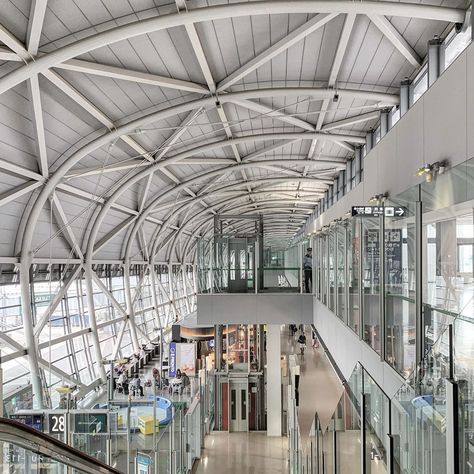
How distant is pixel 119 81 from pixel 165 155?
8201mm

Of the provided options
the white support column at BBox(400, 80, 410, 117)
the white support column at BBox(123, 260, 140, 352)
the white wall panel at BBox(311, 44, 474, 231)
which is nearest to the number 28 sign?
the white wall panel at BBox(311, 44, 474, 231)

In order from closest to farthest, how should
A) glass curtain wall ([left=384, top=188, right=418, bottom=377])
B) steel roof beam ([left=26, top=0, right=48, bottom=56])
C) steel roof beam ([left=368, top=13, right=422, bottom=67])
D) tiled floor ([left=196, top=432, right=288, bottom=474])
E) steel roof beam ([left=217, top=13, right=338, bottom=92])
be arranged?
glass curtain wall ([left=384, top=188, right=418, bottom=377]) < steel roof beam ([left=26, top=0, right=48, bottom=56]) < steel roof beam ([left=368, top=13, right=422, bottom=67]) < steel roof beam ([left=217, top=13, right=338, bottom=92]) < tiled floor ([left=196, top=432, right=288, bottom=474])

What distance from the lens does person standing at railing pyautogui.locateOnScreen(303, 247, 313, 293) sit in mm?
19516

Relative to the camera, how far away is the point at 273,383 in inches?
951

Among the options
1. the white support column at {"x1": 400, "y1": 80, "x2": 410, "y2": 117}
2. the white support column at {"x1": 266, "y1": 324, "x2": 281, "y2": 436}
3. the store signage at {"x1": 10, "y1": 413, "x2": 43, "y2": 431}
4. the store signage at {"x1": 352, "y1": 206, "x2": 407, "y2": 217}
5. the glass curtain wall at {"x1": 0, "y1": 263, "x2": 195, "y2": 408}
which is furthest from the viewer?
the white support column at {"x1": 266, "y1": 324, "x2": 281, "y2": 436}

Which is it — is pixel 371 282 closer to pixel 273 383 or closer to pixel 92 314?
pixel 273 383

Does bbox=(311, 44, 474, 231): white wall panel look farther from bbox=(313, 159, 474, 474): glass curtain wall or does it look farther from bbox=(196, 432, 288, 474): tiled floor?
bbox=(196, 432, 288, 474): tiled floor

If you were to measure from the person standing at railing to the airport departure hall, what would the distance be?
0.09 meters

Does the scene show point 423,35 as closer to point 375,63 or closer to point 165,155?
point 375,63

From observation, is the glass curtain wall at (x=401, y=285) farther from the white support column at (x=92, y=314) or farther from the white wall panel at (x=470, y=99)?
the white support column at (x=92, y=314)

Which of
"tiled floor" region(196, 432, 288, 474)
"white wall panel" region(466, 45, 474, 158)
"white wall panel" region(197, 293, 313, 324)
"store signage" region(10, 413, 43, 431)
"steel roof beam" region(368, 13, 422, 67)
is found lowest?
"tiled floor" region(196, 432, 288, 474)

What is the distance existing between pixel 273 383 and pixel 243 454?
3902mm

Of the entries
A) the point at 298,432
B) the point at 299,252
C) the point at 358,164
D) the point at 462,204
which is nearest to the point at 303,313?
the point at 299,252

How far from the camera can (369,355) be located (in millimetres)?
8969
